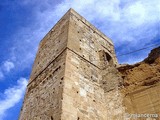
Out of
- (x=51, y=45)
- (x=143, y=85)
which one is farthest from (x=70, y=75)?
(x=51, y=45)

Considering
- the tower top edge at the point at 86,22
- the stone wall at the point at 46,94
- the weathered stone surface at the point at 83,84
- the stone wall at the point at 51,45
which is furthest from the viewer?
the tower top edge at the point at 86,22

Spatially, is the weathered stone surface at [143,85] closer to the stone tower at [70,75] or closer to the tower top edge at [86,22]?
the stone tower at [70,75]

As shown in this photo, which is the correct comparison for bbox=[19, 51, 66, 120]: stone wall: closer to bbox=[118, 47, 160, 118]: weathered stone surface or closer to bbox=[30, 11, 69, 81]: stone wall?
bbox=[30, 11, 69, 81]: stone wall

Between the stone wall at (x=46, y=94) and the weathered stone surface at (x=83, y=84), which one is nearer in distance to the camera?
the stone wall at (x=46, y=94)

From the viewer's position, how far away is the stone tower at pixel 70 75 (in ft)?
18.9

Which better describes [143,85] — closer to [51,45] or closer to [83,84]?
[83,84]

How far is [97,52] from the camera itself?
8.64m

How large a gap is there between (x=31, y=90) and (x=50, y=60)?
136cm

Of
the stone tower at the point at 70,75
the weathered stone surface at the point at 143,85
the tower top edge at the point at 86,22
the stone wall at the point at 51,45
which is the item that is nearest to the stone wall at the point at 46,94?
the stone tower at the point at 70,75

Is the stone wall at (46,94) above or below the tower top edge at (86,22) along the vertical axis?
below

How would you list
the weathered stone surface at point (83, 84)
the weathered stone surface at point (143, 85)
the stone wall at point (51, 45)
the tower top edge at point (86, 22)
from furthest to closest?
the tower top edge at point (86, 22) < the stone wall at point (51, 45) < the weathered stone surface at point (143, 85) < the weathered stone surface at point (83, 84)

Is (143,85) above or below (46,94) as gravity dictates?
above

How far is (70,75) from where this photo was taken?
6246 millimetres

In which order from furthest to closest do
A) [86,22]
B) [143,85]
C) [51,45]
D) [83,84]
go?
[86,22]
[51,45]
[83,84]
[143,85]
